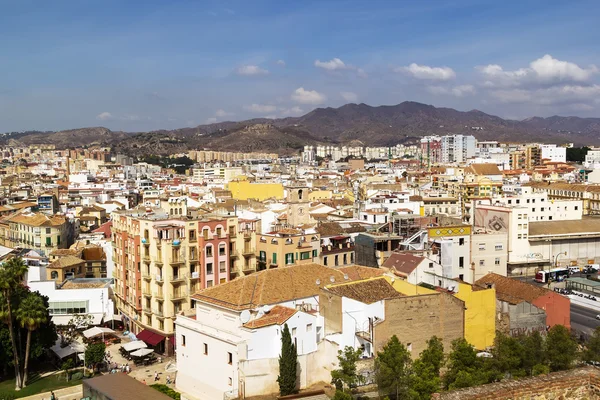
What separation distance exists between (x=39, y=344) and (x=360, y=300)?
17438 millimetres

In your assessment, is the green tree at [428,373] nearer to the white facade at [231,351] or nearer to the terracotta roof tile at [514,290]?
the white facade at [231,351]

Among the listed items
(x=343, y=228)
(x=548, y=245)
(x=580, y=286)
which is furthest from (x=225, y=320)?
(x=548, y=245)

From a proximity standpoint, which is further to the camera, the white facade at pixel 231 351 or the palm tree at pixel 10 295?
the palm tree at pixel 10 295

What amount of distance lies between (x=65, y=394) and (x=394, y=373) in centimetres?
1650

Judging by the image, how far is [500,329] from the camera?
32.2m

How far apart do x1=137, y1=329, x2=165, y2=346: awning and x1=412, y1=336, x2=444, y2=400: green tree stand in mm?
16869

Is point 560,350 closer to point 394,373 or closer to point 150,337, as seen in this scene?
point 394,373

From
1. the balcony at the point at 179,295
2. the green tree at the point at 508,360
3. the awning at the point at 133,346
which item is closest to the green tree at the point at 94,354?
the awning at the point at 133,346

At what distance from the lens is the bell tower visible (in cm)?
5188

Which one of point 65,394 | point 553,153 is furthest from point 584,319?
point 553,153

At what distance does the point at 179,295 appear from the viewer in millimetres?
36594

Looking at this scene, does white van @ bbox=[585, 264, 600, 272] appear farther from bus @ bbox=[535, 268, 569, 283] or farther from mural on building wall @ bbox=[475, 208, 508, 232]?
mural on building wall @ bbox=[475, 208, 508, 232]

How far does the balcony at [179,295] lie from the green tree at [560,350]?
20.2 meters

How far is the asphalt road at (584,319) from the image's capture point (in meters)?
36.9
